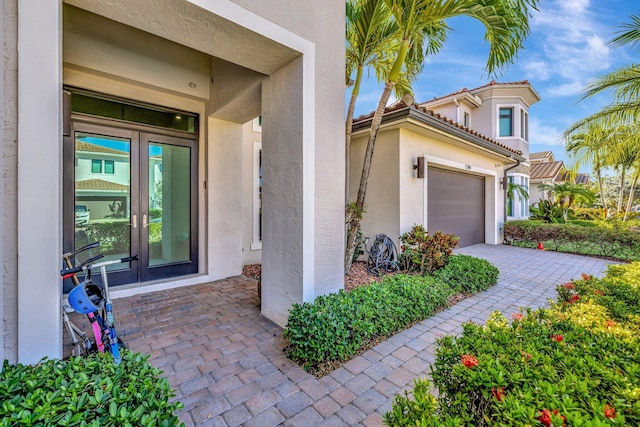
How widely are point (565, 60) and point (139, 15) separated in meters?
14.7

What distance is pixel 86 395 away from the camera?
132 centimetres

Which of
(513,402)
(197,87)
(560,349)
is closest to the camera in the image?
(513,402)

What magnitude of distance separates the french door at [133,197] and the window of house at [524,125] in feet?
51.3

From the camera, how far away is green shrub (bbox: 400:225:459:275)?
573 centimetres

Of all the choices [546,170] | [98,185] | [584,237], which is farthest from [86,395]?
[546,170]

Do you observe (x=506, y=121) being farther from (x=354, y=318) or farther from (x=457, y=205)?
(x=354, y=318)

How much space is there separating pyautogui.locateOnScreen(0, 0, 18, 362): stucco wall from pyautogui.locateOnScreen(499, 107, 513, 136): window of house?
16.7 m

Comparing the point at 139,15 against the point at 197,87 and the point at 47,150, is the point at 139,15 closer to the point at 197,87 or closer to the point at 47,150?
the point at 47,150

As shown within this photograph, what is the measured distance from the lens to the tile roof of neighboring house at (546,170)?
Answer: 1930cm

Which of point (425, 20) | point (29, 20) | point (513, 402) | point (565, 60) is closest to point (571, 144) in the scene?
point (565, 60)

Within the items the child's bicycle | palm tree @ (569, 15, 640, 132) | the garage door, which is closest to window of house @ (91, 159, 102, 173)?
the child's bicycle

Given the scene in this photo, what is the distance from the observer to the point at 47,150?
2051 mm

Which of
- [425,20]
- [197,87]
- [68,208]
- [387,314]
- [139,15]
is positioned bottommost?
[387,314]

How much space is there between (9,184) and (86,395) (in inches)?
66.3
